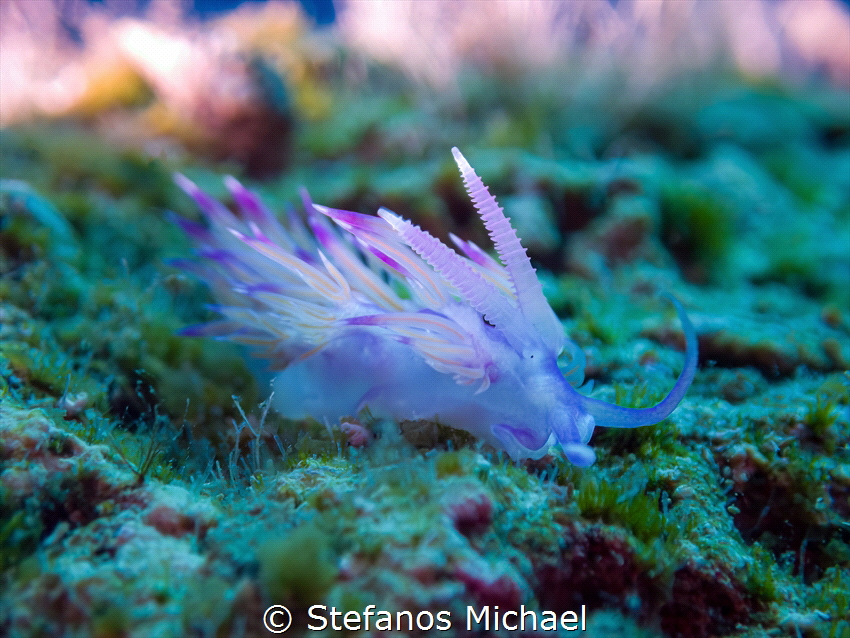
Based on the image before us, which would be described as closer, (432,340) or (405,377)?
(432,340)

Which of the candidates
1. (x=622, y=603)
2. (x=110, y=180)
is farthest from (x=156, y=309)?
(x=622, y=603)

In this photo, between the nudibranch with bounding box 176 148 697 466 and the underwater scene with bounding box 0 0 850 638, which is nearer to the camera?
the underwater scene with bounding box 0 0 850 638

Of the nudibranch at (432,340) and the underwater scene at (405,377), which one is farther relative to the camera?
the nudibranch at (432,340)
